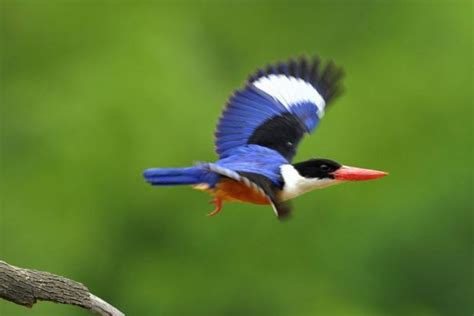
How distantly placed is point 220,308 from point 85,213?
1.25m

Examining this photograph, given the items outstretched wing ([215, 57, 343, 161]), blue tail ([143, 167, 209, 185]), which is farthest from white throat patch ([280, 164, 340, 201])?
outstretched wing ([215, 57, 343, 161])

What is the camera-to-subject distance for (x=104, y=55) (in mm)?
12312

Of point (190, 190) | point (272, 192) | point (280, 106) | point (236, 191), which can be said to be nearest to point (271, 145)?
point (280, 106)

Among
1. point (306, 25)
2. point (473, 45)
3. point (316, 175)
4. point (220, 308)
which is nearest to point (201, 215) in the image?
point (220, 308)

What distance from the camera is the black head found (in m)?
4.46

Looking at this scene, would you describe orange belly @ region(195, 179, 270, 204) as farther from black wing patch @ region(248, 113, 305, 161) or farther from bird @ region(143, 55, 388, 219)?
black wing patch @ region(248, 113, 305, 161)

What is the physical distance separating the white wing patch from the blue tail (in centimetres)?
93

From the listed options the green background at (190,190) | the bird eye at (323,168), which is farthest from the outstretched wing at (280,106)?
the green background at (190,190)

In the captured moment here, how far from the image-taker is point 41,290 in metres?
4.02

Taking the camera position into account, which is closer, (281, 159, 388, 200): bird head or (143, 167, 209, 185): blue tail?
(143, 167, 209, 185): blue tail

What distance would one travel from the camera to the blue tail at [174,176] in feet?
13.7

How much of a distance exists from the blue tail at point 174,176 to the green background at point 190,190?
5.19 metres

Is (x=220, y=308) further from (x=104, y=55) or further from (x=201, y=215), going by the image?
(x=104, y=55)

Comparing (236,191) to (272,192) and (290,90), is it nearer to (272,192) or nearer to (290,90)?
(272,192)
